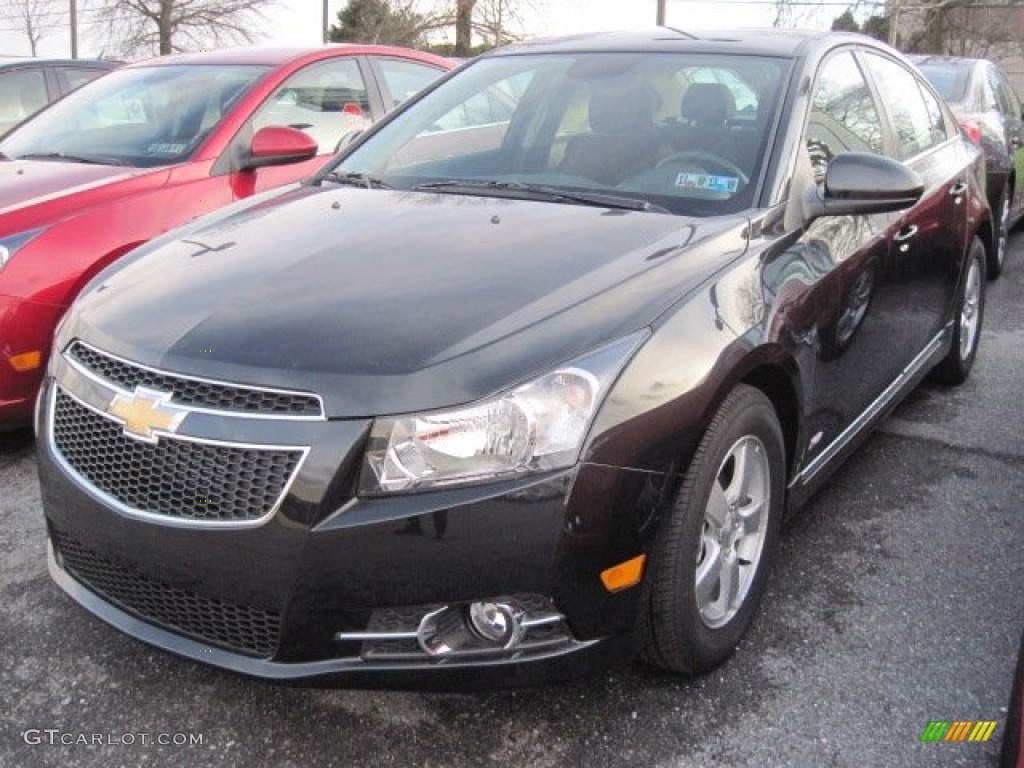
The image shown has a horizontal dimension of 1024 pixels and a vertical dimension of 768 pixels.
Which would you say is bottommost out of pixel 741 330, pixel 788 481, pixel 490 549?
pixel 788 481

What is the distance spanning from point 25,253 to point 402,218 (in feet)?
5.81

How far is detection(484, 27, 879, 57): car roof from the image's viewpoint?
329 centimetres

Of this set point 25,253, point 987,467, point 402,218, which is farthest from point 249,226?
point 987,467

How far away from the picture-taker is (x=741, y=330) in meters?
2.36

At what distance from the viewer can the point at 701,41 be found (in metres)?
3.41

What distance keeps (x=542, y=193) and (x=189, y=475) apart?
143 cm

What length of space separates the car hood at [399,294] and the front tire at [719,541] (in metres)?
0.36

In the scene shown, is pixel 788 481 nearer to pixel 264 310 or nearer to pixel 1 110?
pixel 264 310

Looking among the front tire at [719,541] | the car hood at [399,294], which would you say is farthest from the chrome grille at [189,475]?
the front tire at [719,541]

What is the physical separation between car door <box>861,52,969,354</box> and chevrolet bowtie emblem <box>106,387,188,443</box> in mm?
2400

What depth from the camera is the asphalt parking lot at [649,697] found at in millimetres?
2238

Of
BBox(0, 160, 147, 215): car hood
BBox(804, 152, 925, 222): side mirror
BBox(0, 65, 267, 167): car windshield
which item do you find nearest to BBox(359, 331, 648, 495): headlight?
BBox(804, 152, 925, 222): side mirror

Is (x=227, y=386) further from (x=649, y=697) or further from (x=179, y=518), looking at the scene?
(x=649, y=697)

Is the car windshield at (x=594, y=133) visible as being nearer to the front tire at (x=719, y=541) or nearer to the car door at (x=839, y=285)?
the car door at (x=839, y=285)
